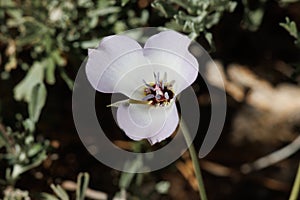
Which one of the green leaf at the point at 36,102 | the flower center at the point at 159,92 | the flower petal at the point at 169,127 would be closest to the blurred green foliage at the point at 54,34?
the green leaf at the point at 36,102

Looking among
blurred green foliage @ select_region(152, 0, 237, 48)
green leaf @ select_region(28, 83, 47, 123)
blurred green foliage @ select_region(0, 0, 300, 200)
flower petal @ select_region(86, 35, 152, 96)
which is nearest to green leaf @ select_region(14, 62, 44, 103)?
blurred green foliage @ select_region(0, 0, 300, 200)

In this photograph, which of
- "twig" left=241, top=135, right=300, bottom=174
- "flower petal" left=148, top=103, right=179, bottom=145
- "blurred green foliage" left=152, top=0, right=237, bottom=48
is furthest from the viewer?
"twig" left=241, top=135, right=300, bottom=174

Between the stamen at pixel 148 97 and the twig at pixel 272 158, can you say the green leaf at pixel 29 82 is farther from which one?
the twig at pixel 272 158

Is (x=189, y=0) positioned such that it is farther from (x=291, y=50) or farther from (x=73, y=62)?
(x=291, y=50)

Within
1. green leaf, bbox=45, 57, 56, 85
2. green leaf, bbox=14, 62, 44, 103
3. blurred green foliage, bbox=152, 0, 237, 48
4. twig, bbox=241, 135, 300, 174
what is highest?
blurred green foliage, bbox=152, 0, 237, 48

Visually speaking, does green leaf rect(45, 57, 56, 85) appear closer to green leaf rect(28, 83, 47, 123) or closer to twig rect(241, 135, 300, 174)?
green leaf rect(28, 83, 47, 123)

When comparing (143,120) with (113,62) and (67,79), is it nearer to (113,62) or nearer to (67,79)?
(113,62)

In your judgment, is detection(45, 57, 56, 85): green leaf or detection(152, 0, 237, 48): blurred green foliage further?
detection(45, 57, 56, 85): green leaf

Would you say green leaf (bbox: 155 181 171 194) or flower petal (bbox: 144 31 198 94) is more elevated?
flower petal (bbox: 144 31 198 94)
